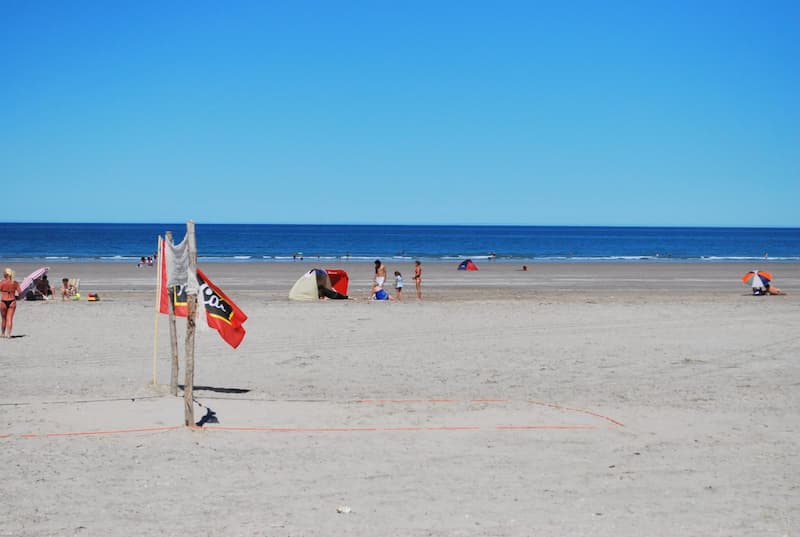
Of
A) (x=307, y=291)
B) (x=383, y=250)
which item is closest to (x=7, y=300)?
(x=307, y=291)

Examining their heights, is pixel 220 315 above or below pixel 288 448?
above

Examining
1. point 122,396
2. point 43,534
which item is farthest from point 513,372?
point 43,534

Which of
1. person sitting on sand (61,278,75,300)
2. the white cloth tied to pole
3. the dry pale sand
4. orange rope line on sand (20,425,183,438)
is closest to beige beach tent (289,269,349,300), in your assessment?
the dry pale sand

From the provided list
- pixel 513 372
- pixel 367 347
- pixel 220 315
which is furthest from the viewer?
pixel 367 347

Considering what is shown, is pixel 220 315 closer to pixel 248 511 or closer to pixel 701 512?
pixel 248 511

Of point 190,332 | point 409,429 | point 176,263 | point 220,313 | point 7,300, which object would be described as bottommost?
point 409,429

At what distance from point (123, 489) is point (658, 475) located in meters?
5.29

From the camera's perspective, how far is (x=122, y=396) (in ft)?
39.9

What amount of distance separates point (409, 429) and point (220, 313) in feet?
10.2

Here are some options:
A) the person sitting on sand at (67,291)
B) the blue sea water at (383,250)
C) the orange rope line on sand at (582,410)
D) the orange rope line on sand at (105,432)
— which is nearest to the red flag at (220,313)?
the orange rope line on sand at (105,432)

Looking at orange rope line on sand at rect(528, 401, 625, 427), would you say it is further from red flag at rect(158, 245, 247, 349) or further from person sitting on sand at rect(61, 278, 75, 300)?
person sitting on sand at rect(61, 278, 75, 300)

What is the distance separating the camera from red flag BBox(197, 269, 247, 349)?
11.5 metres

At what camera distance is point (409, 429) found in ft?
34.5

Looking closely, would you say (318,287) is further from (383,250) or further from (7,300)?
(383,250)
